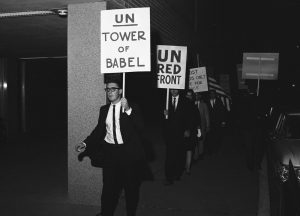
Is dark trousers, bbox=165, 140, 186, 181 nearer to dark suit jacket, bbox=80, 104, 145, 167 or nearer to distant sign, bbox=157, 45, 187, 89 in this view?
distant sign, bbox=157, 45, 187, 89

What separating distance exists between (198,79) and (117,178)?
736 cm

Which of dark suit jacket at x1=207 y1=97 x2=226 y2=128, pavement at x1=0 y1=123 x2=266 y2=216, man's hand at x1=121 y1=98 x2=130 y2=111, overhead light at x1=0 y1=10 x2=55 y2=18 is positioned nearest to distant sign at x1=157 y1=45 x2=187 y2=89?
pavement at x1=0 y1=123 x2=266 y2=216

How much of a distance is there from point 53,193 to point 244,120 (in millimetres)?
4650

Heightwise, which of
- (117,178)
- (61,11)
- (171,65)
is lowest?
(117,178)

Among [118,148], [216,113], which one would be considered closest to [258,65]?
[216,113]

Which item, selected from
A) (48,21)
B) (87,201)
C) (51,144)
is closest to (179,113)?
(87,201)

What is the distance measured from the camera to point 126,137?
17.4 feet

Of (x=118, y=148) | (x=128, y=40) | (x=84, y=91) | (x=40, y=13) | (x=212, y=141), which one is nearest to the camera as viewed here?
(x=118, y=148)

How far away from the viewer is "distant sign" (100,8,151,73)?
5699 mm

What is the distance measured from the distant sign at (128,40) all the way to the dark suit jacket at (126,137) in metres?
0.66

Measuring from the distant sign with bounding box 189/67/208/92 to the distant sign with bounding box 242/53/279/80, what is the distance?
78.7 inches

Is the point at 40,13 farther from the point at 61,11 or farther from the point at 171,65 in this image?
the point at 171,65

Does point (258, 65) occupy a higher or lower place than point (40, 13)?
lower

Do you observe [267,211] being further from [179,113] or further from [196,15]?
[196,15]
